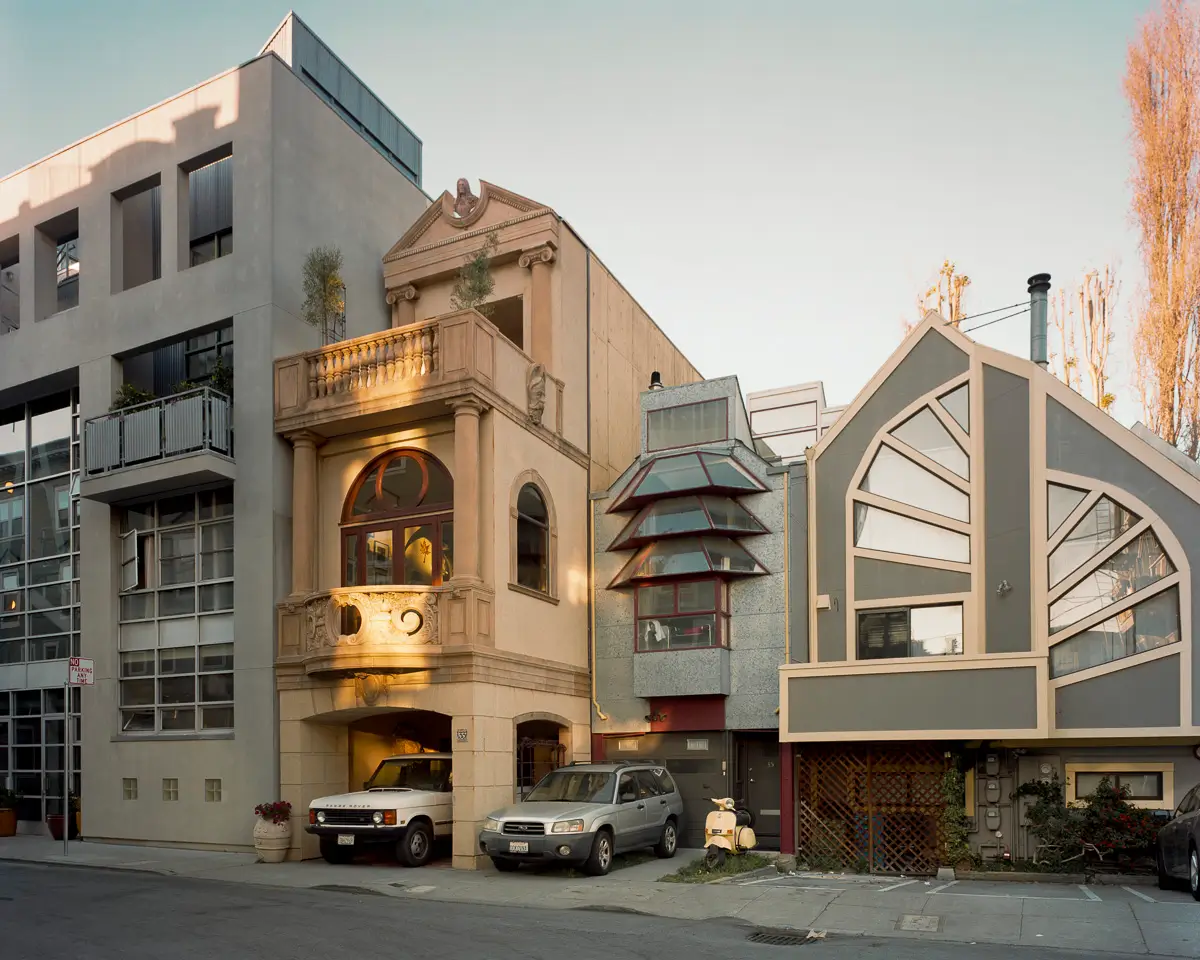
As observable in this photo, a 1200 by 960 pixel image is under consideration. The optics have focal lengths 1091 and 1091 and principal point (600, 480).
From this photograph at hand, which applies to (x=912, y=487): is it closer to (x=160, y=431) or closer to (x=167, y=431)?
(x=167, y=431)

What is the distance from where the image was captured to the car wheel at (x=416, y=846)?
17281mm

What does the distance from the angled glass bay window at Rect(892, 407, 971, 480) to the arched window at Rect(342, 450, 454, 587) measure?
8187mm

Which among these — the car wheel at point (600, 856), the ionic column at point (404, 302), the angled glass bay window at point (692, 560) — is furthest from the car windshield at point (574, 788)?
the ionic column at point (404, 302)

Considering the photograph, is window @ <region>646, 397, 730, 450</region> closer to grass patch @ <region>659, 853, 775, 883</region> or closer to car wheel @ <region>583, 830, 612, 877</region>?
grass patch @ <region>659, 853, 775, 883</region>

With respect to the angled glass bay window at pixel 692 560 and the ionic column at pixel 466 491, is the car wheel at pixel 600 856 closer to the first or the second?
the ionic column at pixel 466 491

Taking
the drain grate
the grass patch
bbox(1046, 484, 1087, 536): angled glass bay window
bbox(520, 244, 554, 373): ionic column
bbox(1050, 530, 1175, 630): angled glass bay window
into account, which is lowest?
the grass patch

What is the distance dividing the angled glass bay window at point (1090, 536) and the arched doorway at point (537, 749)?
30.6 feet

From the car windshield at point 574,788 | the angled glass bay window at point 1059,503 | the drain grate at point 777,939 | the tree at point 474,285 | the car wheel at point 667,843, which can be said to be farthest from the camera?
the tree at point 474,285

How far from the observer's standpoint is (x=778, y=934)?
39.5 feet

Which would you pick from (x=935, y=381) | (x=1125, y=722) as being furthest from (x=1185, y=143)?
(x=1125, y=722)

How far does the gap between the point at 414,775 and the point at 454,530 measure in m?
4.21

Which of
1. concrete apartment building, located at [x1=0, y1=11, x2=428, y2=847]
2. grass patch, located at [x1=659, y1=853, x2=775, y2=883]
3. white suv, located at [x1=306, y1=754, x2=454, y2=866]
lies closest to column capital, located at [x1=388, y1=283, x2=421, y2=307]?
concrete apartment building, located at [x1=0, y1=11, x2=428, y2=847]

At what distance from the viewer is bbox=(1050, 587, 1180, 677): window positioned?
16.6 m

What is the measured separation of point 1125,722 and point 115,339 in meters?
20.1
